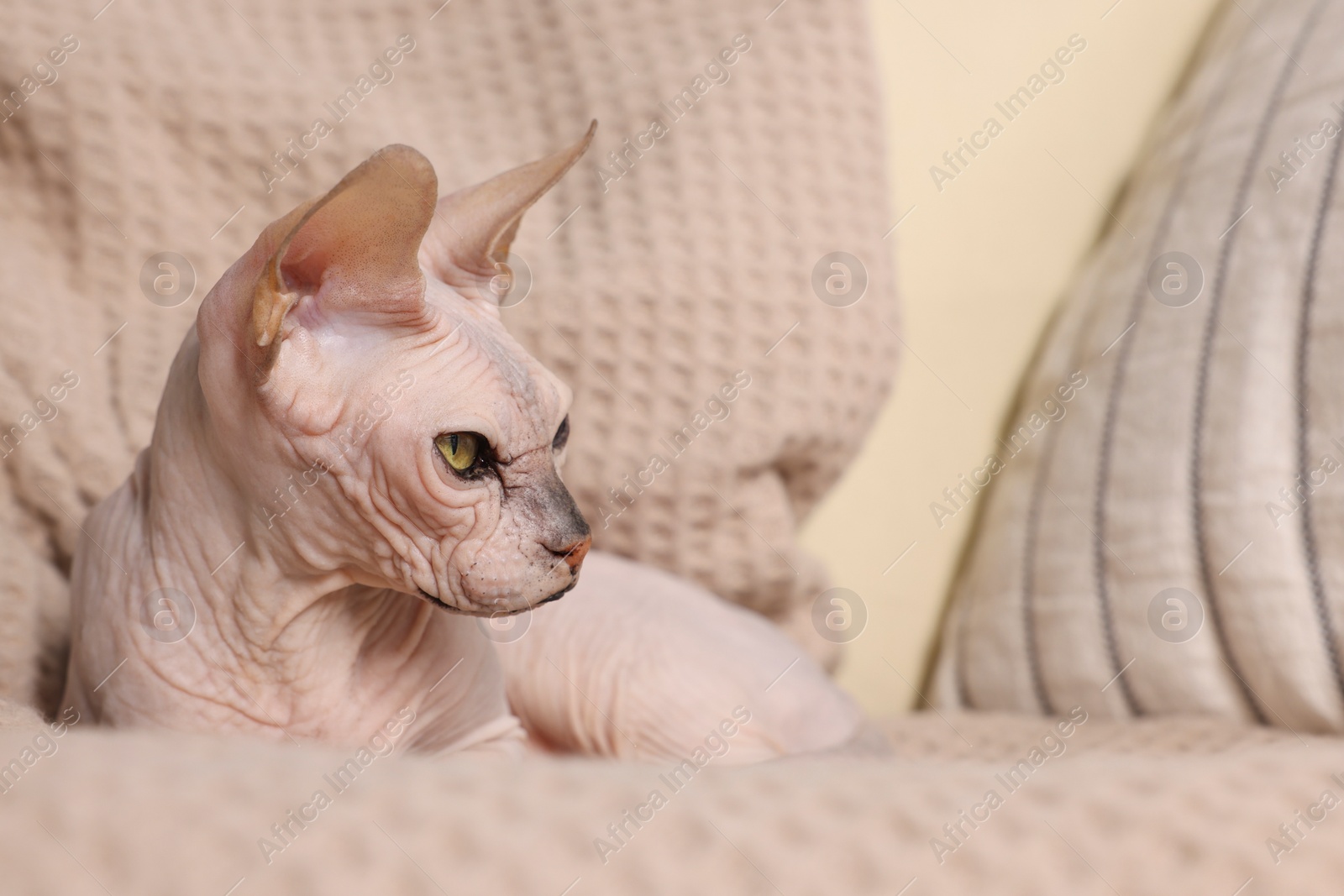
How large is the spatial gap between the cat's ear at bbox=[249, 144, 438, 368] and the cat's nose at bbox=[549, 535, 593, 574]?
16cm

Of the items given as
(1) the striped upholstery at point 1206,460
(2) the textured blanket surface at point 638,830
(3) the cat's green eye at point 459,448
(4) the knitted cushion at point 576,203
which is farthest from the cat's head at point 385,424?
(1) the striped upholstery at point 1206,460

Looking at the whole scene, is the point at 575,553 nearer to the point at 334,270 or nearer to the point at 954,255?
the point at 334,270

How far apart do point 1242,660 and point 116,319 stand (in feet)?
3.96

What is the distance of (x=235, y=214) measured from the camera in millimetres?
1106

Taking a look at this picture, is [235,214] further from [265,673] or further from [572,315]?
[265,673]

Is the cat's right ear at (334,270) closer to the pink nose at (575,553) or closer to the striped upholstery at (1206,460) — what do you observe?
the pink nose at (575,553)

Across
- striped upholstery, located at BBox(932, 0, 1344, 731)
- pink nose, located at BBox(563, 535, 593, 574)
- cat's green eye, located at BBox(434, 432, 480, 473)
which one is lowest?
striped upholstery, located at BBox(932, 0, 1344, 731)

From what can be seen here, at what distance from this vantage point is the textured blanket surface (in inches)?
15.1

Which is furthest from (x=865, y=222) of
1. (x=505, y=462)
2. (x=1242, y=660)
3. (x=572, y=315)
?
(x=505, y=462)

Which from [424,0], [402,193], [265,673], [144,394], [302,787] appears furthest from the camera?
[424,0]

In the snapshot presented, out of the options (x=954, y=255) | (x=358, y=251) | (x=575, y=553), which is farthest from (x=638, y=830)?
(x=954, y=255)

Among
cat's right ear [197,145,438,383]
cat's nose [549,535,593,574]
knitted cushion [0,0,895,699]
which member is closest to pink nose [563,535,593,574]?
cat's nose [549,535,593,574]

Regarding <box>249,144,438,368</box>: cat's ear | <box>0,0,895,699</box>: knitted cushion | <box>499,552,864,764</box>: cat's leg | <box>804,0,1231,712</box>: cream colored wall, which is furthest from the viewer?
<box>804,0,1231,712</box>: cream colored wall

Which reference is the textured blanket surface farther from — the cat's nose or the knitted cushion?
the knitted cushion
